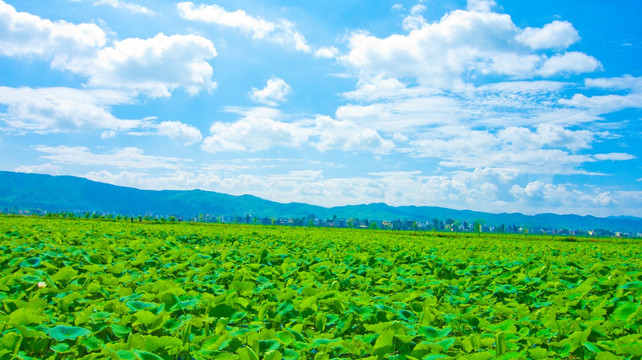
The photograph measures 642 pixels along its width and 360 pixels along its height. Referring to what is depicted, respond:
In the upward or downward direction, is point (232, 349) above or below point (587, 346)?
below

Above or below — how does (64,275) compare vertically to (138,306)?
below

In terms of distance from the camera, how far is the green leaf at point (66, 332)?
124 inches

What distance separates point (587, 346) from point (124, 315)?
168 inches

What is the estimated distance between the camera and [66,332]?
327 cm

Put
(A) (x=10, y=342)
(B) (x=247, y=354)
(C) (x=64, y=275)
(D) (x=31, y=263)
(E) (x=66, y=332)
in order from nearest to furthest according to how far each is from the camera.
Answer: (B) (x=247, y=354) → (A) (x=10, y=342) → (E) (x=66, y=332) → (C) (x=64, y=275) → (D) (x=31, y=263)

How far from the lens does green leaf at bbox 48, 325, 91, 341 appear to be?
3150 mm

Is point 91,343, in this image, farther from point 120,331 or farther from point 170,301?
point 170,301

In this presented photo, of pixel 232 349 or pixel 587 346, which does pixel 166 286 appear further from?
pixel 587 346

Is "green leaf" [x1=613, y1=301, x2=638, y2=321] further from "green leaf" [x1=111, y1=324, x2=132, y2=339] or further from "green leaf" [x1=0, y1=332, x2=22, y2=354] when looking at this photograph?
"green leaf" [x1=0, y1=332, x2=22, y2=354]

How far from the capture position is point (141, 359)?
2.40 meters

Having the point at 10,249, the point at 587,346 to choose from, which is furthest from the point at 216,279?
the point at 10,249

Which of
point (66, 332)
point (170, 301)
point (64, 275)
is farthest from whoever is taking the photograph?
point (64, 275)

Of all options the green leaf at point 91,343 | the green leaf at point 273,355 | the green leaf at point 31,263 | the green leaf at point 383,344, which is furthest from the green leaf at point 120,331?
the green leaf at point 31,263

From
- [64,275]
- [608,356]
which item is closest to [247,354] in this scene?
[608,356]
